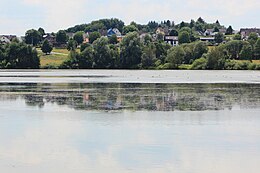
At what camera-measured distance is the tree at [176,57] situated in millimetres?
91000

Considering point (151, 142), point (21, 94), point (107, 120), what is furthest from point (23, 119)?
point (21, 94)

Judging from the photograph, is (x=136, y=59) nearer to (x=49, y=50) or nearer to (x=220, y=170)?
(x=49, y=50)

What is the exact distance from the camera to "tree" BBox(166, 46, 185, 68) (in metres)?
91.0

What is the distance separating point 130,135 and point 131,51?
240 feet

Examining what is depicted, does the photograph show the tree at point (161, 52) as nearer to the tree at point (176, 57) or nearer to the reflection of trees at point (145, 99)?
the tree at point (176, 57)

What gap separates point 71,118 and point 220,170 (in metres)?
10.7

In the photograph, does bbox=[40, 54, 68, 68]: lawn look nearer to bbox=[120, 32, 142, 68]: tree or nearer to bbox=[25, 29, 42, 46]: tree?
bbox=[120, 32, 142, 68]: tree

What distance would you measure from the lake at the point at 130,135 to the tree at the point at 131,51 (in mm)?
59496

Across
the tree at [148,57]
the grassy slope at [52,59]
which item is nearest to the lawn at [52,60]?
the grassy slope at [52,59]

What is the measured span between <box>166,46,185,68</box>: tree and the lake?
57716 mm

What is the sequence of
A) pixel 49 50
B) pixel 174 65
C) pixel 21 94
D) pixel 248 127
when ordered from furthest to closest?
pixel 49 50 → pixel 174 65 → pixel 21 94 → pixel 248 127

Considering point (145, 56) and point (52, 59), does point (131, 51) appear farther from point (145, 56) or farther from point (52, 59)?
point (52, 59)

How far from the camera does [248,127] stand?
21.8 meters

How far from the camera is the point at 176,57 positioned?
90938mm
